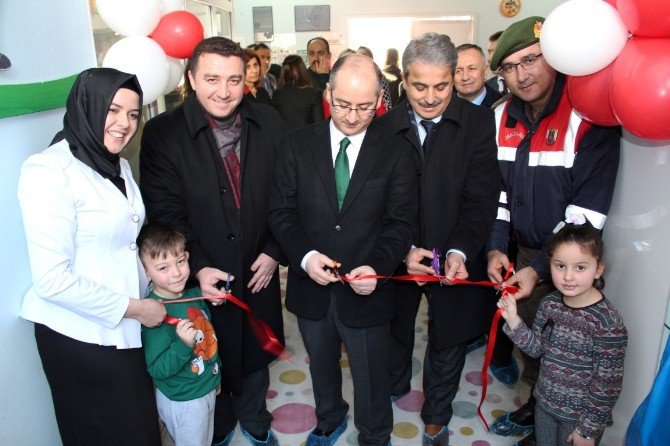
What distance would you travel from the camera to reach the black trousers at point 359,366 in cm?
210

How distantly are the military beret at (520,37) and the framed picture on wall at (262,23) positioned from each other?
298 inches

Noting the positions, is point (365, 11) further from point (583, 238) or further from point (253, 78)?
point (583, 238)

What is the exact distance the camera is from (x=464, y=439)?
248cm

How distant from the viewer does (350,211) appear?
6.40ft

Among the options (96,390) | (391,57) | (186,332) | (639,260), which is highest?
(391,57)

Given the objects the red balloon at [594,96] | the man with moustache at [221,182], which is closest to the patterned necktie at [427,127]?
the red balloon at [594,96]

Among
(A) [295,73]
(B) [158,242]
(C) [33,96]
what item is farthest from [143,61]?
(A) [295,73]

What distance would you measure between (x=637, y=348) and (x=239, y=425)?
186cm

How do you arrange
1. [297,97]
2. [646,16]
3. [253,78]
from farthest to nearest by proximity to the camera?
[297,97]
[253,78]
[646,16]

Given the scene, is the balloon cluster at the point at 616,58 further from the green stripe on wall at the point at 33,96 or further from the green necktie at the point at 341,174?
the green stripe on wall at the point at 33,96

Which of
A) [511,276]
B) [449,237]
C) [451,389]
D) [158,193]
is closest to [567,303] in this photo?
[511,276]

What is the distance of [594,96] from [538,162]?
38 centimetres

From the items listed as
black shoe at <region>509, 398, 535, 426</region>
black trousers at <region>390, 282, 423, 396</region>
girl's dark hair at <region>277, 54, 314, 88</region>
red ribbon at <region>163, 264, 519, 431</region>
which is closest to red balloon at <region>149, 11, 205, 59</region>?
red ribbon at <region>163, 264, 519, 431</region>

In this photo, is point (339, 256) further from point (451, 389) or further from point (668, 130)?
point (668, 130)
